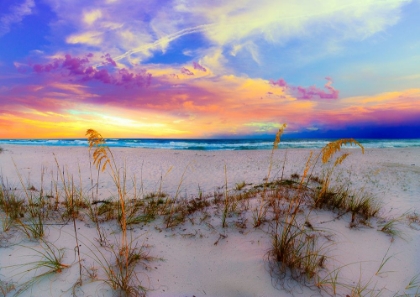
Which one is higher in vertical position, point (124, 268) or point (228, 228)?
point (228, 228)

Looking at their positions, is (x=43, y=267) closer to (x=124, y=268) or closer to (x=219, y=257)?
(x=124, y=268)

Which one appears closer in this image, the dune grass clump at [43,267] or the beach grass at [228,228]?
the dune grass clump at [43,267]

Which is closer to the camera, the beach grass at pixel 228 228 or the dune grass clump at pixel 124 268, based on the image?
the dune grass clump at pixel 124 268

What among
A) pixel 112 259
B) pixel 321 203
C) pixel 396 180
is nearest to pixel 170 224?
pixel 112 259

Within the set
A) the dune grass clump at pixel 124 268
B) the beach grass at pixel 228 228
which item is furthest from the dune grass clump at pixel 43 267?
the dune grass clump at pixel 124 268

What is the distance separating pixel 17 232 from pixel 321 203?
443cm

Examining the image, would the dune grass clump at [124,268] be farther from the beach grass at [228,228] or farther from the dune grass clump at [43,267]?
the dune grass clump at [43,267]

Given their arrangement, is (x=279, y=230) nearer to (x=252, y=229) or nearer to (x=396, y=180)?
(x=252, y=229)

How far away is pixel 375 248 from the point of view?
3.16m

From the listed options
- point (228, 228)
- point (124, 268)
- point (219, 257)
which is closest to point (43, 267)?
point (124, 268)

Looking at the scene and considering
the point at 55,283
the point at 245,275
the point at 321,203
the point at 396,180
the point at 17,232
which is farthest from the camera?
the point at 396,180

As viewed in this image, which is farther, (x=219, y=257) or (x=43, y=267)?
(x=219, y=257)

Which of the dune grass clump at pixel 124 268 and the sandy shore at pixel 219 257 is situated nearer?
the dune grass clump at pixel 124 268

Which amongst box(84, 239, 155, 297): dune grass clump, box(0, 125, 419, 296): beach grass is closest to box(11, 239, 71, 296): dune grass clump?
box(0, 125, 419, 296): beach grass
